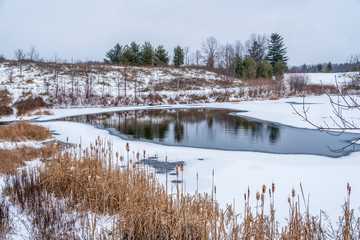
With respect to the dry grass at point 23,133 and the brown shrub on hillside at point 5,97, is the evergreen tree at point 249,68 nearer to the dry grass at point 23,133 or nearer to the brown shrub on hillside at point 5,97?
the brown shrub on hillside at point 5,97

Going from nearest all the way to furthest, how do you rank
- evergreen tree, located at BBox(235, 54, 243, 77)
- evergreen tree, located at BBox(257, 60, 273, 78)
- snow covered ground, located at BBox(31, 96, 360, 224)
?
snow covered ground, located at BBox(31, 96, 360, 224), evergreen tree, located at BBox(257, 60, 273, 78), evergreen tree, located at BBox(235, 54, 243, 77)

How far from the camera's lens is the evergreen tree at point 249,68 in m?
39.3

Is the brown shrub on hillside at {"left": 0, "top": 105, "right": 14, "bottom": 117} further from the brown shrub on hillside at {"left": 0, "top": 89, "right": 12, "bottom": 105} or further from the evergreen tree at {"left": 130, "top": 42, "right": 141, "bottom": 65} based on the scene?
the evergreen tree at {"left": 130, "top": 42, "right": 141, "bottom": 65}

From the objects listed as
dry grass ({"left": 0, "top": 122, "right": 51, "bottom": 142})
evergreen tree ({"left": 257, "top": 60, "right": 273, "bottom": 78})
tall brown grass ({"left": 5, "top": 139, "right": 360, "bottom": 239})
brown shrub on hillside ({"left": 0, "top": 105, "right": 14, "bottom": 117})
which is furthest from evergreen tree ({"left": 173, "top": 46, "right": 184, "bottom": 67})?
tall brown grass ({"left": 5, "top": 139, "right": 360, "bottom": 239})

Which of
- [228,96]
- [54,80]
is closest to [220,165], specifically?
[228,96]

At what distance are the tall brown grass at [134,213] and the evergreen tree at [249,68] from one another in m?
37.8

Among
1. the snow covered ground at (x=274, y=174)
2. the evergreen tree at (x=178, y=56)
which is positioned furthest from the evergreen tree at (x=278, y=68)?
the snow covered ground at (x=274, y=174)

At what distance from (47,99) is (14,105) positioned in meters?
2.97

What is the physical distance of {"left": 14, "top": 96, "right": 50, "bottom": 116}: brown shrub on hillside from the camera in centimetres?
1888

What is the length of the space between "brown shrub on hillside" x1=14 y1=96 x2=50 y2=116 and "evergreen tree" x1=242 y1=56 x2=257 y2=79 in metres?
27.8

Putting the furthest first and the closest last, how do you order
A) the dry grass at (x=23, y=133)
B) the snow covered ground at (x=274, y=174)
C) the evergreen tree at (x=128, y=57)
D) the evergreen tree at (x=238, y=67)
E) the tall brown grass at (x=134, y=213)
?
the evergreen tree at (x=238, y=67) < the evergreen tree at (x=128, y=57) < the dry grass at (x=23, y=133) < the snow covered ground at (x=274, y=174) < the tall brown grass at (x=134, y=213)

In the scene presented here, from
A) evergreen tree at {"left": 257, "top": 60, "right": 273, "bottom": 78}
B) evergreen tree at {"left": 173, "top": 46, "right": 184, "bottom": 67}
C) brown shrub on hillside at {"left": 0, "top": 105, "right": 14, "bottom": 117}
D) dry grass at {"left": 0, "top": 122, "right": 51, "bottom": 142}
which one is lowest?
dry grass at {"left": 0, "top": 122, "right": 51, "bottom": 142}

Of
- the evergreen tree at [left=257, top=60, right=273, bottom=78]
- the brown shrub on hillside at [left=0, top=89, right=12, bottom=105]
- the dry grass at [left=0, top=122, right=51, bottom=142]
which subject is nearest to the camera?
the dry grass at [left=0, top=122, right=51, bottom=142]

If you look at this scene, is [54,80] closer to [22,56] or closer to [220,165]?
[22,56]
